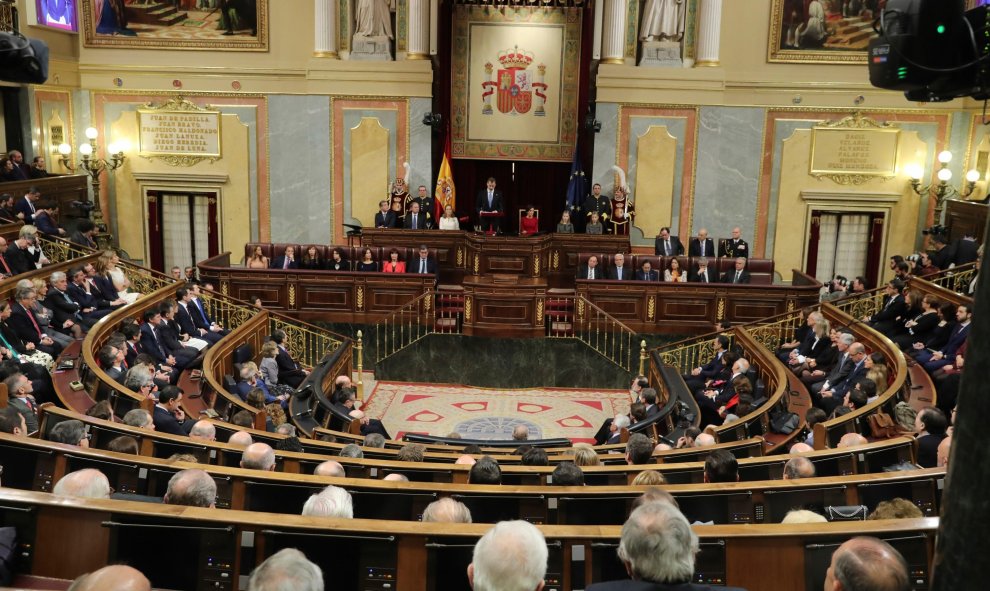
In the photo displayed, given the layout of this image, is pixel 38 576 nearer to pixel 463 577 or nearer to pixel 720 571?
pixel 463 577

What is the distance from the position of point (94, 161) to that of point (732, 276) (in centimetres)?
1230

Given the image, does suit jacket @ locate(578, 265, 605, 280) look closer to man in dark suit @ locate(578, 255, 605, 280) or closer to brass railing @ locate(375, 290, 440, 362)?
man in dark suit @ locate(578, 255, 605, 280)

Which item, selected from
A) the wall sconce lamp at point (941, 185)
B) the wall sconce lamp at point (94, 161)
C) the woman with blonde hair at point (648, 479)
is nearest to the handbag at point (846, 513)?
the woman with blonde hair at point (648, 479)

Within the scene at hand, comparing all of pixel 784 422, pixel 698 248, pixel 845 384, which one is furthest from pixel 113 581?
pixel 698 248

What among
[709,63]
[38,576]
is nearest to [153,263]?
[709,63]

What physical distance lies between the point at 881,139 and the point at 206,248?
535 inches

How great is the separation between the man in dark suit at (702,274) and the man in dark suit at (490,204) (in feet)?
13.2

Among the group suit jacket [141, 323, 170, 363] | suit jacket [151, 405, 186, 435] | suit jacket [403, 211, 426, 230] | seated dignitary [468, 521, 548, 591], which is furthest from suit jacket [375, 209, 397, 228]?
seated dignitary [468, 521, 548, 591]

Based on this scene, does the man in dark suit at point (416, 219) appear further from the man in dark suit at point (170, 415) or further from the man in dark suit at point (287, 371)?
the man in dark suit at point (170, 415)

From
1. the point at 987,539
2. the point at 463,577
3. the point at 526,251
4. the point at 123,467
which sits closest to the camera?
the point at 987,539

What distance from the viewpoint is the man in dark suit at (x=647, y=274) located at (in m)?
13.3

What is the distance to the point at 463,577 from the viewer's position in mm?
2941

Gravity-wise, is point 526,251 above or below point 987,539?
below

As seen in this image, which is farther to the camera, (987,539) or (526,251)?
(526,251)
